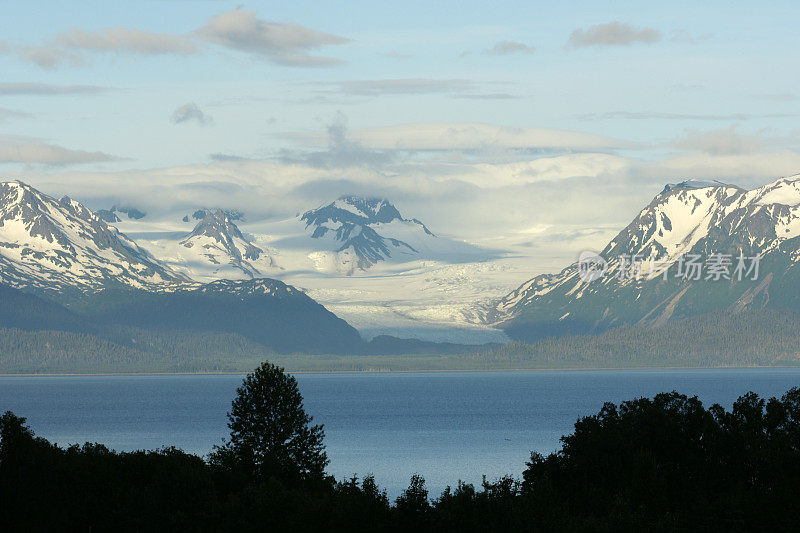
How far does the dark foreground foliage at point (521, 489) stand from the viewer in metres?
83.4

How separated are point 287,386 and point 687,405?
35147 millimetres

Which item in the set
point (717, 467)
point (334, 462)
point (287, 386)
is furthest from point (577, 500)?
point (334, 462)

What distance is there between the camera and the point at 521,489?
96.5 meters

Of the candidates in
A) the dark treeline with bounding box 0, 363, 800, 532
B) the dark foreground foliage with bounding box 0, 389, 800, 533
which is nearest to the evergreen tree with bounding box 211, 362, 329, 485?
the dark treeline with bounding box 0, 363, 800, 532

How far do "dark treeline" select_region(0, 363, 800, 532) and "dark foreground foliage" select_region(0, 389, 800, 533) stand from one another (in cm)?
13

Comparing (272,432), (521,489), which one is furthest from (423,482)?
(272,432)

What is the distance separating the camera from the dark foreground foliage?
274 feet

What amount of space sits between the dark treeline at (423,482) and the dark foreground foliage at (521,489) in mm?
128

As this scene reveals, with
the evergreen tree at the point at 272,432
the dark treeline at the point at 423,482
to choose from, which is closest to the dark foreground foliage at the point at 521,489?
the dark treeline at the point at 423,482

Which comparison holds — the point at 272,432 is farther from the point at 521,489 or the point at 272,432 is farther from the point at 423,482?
the point at 521,489

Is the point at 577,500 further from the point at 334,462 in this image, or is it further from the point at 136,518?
the point at 334,462

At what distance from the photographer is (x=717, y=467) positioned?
316 feet

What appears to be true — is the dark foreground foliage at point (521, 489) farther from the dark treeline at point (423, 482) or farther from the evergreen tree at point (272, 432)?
the evergreen tree at point (272, 432)

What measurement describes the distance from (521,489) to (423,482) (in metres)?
8.43
